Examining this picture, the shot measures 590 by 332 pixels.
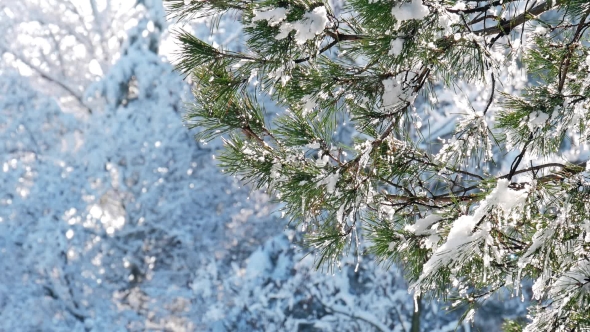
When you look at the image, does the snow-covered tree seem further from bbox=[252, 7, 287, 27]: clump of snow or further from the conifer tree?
bbox=[252, 7, 287, 27]: clump of snow

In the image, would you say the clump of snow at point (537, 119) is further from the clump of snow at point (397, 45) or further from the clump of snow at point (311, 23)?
the clump of snow at point (311, 23)

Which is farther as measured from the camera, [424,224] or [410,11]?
[424,224]

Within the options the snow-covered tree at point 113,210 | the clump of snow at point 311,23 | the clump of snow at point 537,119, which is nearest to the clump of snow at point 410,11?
the clump of snow at point 311,23

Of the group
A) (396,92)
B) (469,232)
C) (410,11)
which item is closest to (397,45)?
(410,11)

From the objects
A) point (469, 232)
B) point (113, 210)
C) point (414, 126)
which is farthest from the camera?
point (113, 210)

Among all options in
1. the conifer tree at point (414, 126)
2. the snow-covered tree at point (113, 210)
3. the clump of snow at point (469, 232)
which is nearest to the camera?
the clump of snow at point (469, 232)

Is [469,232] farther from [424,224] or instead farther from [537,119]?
[537,119]

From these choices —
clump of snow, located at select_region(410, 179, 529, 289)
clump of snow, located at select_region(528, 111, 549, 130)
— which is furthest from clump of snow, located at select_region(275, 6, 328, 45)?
clump of snow, located at select_region(528, 111, 549, 130)
